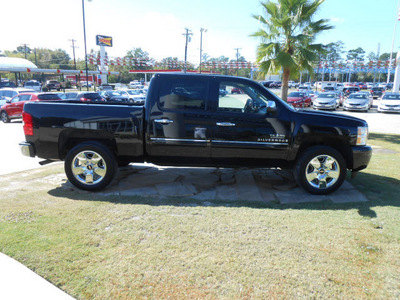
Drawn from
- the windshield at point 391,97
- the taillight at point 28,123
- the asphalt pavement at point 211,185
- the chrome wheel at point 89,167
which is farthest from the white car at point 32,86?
the chrome wheel at point 89,167

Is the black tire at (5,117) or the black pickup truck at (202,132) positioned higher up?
the black pickup truck at (202,132)

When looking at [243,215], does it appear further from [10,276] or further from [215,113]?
[10,276]

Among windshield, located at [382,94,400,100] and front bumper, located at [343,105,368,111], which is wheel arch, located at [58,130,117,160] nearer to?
front bumper, located at [343,105,368,111]

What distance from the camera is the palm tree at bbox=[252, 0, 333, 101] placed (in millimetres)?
11133

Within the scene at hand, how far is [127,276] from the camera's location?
2705mm

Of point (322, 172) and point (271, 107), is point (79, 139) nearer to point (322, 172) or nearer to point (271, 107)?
point (271, 107)

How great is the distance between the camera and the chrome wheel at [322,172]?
189 inches

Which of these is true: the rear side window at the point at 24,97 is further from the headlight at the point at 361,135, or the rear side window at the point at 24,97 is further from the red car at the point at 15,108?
the headlight at the point at 361,135

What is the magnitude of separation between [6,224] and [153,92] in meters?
2.65

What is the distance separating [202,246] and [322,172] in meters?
2.59

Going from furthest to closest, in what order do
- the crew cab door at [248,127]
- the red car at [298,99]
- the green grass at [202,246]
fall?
the red car at [298,99] < the crew cab door at [248,127] < the green grass at [202,246]

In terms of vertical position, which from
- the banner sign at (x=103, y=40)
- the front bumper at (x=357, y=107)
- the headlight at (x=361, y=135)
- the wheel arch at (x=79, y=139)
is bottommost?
the front bumper at (x=357, y=107)

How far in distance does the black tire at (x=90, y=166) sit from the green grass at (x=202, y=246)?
328mm

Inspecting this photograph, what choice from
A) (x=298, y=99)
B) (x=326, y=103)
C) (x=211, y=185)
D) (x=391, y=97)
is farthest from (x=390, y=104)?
(x=211, y=185)
